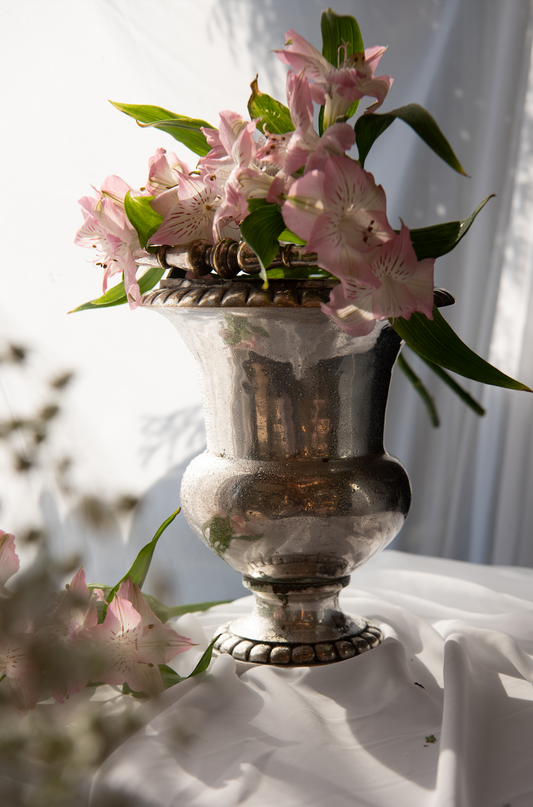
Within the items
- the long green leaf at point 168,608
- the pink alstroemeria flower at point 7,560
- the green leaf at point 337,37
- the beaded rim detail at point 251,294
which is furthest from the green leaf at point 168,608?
the green leaf at point 337,37

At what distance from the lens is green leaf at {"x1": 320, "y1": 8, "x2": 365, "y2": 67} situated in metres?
0.51

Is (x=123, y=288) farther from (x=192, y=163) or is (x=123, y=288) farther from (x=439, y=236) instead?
(x=192, y=163)

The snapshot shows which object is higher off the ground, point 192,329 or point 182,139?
point 182,139

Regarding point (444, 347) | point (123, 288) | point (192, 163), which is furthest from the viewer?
point (192, 163)

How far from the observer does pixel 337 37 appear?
20.5 inches

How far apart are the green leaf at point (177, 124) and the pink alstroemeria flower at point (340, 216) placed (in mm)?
181

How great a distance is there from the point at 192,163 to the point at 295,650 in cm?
99

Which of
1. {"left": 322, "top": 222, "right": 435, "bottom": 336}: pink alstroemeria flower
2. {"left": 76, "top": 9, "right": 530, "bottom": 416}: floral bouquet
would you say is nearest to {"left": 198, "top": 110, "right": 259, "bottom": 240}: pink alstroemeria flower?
{"left": 76, "top": 9, "right": 530, "bottom": 416}: floral bouquet

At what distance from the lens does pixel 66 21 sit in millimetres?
1129

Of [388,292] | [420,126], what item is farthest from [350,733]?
[420,126]

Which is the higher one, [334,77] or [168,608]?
[334,77]

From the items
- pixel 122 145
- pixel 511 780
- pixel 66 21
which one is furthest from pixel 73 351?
pixel 511 780

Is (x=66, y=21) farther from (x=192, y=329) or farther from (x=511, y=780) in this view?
(x=511, y=780)

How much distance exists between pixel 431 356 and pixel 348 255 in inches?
5.4
